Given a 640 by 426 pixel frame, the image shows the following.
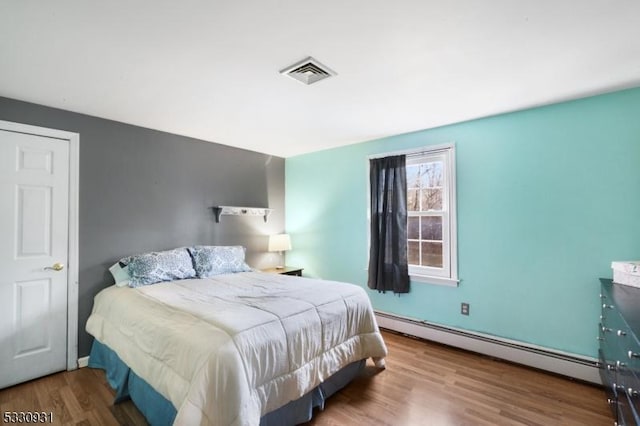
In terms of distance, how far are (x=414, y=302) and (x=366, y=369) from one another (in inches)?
41.1

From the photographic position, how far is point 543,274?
8.57 ft

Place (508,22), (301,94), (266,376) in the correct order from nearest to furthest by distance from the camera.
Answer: (508,22), (266,376), (301,94)

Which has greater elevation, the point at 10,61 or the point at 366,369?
the point at 10,61

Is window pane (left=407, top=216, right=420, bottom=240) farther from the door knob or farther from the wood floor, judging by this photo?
the door knob

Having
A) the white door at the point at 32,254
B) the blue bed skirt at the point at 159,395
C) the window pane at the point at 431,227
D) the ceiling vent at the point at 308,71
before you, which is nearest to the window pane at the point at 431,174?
the window pane at the point at 431,227

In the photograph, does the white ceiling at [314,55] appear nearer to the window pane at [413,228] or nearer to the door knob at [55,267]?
the window pane at [413,228]

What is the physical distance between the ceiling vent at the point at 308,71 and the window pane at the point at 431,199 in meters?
1.86

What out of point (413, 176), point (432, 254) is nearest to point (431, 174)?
point (413, 176)

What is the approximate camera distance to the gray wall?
2.78 metres

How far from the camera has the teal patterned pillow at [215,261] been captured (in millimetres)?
3164

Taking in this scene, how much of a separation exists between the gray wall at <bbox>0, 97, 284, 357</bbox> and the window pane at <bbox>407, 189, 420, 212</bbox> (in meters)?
2.13

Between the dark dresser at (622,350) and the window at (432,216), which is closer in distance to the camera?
the dark dresser at (622,350)

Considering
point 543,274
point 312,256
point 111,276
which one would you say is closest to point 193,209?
point 111,276

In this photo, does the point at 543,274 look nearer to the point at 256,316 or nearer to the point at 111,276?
the point at 256,316
